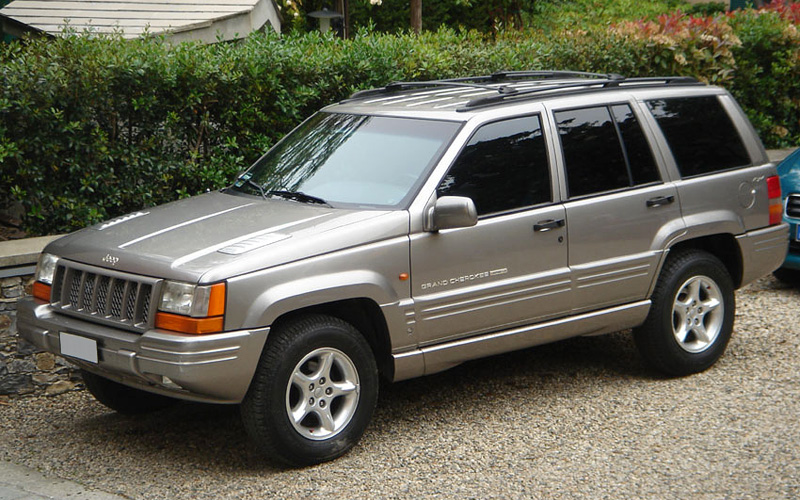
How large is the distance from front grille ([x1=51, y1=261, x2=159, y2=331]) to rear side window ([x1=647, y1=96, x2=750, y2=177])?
3.52m

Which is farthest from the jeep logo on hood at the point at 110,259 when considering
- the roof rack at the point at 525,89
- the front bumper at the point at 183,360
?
the roof rack at the point at 525,89

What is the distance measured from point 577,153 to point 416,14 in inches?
470

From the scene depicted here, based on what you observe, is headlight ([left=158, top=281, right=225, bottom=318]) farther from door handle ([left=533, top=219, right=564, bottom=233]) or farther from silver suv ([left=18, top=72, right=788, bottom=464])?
door handle ([left=533, top=219, right=564, bottom=233])

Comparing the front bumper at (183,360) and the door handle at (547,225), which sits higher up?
the door handle at (547,225)

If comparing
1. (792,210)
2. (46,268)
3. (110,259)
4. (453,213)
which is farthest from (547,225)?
(792,210)

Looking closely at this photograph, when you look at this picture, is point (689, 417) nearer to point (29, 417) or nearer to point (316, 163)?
point (316, 163)

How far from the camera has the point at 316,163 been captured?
20.0ft

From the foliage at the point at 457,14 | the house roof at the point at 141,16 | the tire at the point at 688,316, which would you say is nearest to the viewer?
the tire at the point at 688,316

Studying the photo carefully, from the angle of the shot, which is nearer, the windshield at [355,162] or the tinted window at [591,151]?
the windshield at [355,162]

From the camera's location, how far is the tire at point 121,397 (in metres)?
5.97

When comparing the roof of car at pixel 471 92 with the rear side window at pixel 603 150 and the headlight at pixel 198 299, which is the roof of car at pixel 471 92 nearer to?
the rear side window at pixel 603 150

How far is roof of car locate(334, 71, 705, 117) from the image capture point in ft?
20.0

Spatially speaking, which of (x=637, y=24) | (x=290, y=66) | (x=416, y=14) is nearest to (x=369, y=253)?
(x=290, y=66)

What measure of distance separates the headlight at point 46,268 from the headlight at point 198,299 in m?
1.05
